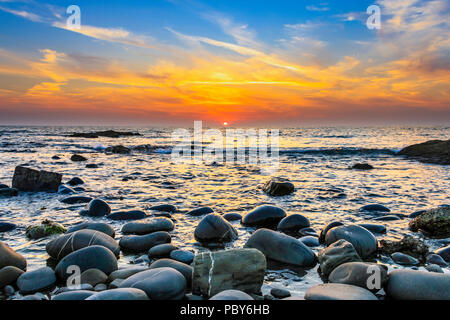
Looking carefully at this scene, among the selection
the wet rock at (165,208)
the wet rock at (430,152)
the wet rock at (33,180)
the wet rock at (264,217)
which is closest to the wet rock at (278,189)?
the wet rock at (264,217)

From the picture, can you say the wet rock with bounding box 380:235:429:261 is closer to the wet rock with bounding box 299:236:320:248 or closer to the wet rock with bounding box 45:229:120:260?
the wet rock with bounding box 299:236:320:248

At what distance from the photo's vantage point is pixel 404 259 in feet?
12.4

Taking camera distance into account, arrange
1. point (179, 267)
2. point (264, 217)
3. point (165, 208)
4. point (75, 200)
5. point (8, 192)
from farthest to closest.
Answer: point (8, 192), point (75, 200), point (165, 208), point (264, 217), point (179, 267)

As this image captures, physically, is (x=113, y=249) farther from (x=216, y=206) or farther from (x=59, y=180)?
(x=59, y=180)

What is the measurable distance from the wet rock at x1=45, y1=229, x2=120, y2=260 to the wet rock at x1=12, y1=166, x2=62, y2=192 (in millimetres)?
5116

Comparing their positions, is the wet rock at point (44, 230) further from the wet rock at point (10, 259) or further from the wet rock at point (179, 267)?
the wet rock at point (179, 267)

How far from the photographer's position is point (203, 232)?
462 centimetres

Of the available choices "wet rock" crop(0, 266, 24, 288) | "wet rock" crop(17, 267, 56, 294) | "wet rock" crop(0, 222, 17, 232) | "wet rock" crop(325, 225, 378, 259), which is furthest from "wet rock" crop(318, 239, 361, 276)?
"wet rock" crop(0, 222, 17, 232)

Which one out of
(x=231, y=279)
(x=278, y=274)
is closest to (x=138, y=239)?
(x=231, y=279)

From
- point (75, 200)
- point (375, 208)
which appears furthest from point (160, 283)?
point (375, 208)

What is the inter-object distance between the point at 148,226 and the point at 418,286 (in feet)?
12.6

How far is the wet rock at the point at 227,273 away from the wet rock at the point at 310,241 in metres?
1.54

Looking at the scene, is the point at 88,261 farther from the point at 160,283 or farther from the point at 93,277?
the point at 160,283

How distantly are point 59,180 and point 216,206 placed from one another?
500 cm
